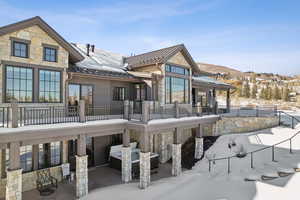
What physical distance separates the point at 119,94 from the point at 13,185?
8.54 m

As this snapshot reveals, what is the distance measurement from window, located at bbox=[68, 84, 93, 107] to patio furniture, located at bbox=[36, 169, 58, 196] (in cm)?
412

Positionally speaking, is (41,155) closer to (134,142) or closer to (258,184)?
(134,142)

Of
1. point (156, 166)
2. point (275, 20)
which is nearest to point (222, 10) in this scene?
point (275, 20)

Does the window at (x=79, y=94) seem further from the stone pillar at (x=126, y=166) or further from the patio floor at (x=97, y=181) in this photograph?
the patio floor at (x=97, y=181)

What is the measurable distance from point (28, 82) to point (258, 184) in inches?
513

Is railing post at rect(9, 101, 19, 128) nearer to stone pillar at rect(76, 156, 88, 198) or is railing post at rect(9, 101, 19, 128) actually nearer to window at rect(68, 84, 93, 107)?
stone pillar at rect(76, 156, 88, 198)

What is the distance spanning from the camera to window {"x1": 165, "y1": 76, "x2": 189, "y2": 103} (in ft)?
50.2

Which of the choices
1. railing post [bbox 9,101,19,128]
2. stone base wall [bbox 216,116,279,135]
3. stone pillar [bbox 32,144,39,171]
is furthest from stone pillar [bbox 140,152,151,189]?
stone base wall [bbox 216,116,279,135]

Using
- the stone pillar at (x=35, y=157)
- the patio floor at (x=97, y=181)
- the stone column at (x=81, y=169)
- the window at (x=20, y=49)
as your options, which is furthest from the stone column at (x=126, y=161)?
the window at (x=20, y=49)

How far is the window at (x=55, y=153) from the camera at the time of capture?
1102 centimetres

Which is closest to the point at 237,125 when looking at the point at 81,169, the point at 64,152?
the point at 81,169

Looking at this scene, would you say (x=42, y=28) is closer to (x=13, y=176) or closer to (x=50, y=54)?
(x=50, y=54)

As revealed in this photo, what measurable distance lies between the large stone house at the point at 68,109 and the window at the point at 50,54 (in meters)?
0.05

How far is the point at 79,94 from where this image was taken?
40.6ft
